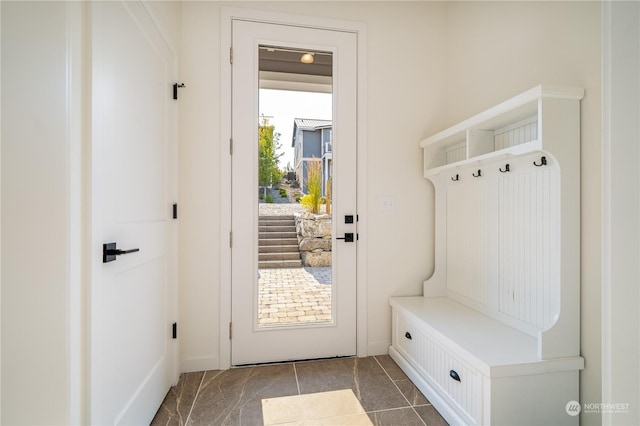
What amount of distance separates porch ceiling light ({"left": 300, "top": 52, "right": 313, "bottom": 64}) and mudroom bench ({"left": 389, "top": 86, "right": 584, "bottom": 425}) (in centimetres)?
107

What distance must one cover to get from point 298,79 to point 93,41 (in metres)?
1.49

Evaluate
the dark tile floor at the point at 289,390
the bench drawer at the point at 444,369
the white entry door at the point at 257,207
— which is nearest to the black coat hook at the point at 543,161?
the bench drawer at the point at 444,369

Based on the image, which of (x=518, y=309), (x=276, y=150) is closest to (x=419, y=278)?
(x=518, y=309)

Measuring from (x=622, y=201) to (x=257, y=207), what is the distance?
200 centimetres

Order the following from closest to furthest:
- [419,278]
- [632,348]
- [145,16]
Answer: [632,348]
[145,16]
[419,278]

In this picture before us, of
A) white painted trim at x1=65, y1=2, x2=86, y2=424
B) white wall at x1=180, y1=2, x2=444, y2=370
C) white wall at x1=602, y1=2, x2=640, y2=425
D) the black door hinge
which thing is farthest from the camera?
white wall at x1=180, y1=2, x2=444, y2=370

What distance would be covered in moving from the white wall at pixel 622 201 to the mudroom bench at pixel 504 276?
972 millimetres

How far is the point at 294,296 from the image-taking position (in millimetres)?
2389

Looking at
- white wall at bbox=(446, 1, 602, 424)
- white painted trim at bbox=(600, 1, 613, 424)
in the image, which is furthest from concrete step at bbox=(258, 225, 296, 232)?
white painted trim at bbox=(600, 1, 613, 424)

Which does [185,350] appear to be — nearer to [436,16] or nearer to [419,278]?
[419,278]

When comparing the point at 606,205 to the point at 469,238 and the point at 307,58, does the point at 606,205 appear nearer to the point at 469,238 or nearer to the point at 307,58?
the point at 469,238

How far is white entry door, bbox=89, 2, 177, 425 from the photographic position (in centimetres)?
116

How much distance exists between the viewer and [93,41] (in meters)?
1.08

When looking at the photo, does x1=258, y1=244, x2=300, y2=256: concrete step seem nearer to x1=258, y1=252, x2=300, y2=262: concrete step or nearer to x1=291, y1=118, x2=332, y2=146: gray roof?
x1=258, y1=252, x2=300, y2=262: concrete step
